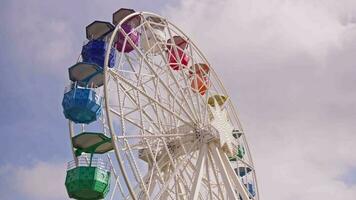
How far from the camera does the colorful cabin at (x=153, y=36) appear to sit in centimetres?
1884

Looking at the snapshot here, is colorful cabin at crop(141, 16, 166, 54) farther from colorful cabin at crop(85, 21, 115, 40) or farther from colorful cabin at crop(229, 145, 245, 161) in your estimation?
colorful cabin at crop(229, 145, 245, 161)

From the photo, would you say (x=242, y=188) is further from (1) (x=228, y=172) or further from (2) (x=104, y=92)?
(2) (x=104, y=92)

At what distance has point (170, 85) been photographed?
18453 millimetres

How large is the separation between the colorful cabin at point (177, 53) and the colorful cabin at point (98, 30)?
8.85 feet

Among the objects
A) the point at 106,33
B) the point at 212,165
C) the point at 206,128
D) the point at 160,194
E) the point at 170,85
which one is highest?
the point at 106,33

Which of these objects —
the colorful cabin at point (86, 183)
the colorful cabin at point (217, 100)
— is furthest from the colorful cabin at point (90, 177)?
the colorful cabin at point (217, 100)

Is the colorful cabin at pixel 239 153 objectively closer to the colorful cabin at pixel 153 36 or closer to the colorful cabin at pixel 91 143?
the colorful cabin at pixel 153 36

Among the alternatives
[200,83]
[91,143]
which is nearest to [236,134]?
[200,83]

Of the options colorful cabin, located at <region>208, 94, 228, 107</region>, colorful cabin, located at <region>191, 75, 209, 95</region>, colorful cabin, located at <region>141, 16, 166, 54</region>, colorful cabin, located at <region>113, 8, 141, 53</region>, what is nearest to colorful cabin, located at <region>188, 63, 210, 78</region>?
colorful cabin, located at <region>191, 75, 209, 95</region>

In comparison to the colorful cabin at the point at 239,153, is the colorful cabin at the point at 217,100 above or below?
above

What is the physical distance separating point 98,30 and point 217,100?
5.88m

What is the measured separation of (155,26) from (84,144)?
588 centimetres

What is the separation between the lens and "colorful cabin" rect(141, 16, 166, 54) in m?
18.8

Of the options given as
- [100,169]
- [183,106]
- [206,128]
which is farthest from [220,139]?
[100,169]
